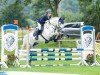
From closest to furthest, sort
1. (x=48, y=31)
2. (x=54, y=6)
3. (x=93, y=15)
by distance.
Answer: (x=48, y=31) → (x=54, y=6) → (x=93, y=15)

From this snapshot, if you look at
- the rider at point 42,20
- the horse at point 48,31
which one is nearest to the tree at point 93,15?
the horse at point 48,31

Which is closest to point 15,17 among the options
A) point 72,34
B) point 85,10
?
point 85,10

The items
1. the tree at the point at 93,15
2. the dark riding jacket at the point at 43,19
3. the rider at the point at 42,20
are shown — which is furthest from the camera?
the tree at the point at 93,15

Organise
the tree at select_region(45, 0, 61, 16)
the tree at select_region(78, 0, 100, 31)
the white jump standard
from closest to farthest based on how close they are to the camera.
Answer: the white jump standard < the tree at select_region(45, 0, 61, 16) < the tree at select_region(78, 0, 100, 31)

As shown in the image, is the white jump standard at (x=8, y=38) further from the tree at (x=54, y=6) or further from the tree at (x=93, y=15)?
the tree at (x=93, y=15)

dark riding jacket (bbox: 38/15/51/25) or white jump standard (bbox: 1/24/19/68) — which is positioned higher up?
dark riding jacket (bbox: 38/15/51/25)

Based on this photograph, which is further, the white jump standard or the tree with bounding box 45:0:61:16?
the tree with bounding box 45:0:61:16

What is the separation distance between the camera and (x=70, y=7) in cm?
11531

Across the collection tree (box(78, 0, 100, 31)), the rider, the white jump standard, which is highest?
tree (box(78, 0, 100, 31))

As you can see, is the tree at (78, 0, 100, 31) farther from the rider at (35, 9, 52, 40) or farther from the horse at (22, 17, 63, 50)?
the rider at (35, 9, 52, 40)

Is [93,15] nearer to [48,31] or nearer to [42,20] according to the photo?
[48,31]

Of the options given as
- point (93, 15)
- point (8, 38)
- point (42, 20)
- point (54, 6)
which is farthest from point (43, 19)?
point (93, 15)

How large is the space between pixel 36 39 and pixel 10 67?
6.00 meters

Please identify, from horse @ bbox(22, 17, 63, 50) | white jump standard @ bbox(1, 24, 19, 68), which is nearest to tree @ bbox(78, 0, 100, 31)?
horse @ bbox(22, 17, 63, 50)
